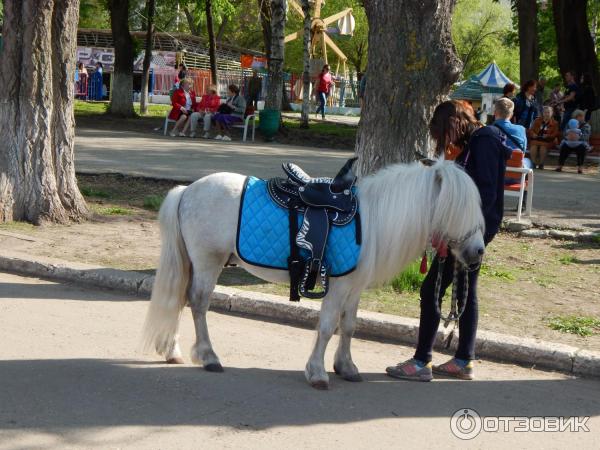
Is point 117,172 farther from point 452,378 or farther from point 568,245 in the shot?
point 452,378

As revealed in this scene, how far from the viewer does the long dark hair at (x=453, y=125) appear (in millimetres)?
5211

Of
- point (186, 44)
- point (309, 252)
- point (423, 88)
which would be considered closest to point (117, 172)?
point (423, 88)

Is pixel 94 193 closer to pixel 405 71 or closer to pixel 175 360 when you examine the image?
pixel 405 71

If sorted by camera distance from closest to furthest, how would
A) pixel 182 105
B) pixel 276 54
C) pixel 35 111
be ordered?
pixel 35 111
pixel 182 105
pixel 276 54

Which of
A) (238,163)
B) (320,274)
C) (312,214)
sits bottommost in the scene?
(238,163)

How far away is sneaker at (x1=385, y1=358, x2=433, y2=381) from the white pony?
0.97 feet

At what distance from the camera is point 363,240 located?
5.06 metres

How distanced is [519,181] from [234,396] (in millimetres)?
7423

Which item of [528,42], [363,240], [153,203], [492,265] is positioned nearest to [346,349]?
[363,240]

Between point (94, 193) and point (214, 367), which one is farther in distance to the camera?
point (94, 193)

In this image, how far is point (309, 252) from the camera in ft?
16.4

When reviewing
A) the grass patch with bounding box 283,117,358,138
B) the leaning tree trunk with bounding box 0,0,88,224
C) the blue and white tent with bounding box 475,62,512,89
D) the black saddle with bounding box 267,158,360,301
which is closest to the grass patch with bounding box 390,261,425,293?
the black saddle with bounding box 267,158,360,301

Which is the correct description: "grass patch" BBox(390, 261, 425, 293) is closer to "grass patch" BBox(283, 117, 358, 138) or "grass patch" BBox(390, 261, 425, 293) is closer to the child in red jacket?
the child in red jacket

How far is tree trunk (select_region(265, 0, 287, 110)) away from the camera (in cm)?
2247
